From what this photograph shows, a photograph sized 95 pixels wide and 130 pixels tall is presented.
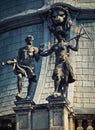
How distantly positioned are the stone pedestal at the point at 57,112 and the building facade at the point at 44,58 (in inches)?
109

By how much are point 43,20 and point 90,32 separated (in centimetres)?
263

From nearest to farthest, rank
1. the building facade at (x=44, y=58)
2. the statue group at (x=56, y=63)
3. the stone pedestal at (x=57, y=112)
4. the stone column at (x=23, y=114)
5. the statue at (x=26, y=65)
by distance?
the stone pedestal at (x=57, y=112) → the stone column at (x=23, y=114) → the statue group at (x=56, y=63) → the statue at (x=26, y=65) → the building facade at (x=44, y=58)

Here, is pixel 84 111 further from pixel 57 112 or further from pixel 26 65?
pixel 26 65

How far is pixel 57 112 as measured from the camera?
111 ft

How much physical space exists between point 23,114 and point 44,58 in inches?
248

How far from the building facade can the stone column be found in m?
2.98

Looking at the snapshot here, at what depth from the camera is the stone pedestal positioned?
33781 millimetres

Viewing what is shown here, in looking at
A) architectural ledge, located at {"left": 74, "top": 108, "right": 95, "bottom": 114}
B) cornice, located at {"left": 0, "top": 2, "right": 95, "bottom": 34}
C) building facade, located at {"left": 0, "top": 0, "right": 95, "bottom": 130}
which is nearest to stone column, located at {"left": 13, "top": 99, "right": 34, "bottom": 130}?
building facade, located at {"left": 0, "top": 0, "right": 95, "bottom": 130}

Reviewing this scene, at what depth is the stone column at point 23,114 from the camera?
34.3 metres

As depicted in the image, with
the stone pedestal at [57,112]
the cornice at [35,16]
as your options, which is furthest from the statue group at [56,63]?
the cornice at [35,16]

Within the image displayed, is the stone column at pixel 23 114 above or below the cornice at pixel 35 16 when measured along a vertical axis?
below

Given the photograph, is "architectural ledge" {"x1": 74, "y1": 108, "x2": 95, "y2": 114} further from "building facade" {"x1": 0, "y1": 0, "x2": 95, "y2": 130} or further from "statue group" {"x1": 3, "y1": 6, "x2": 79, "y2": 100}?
"statue group" {"x1": 3, "y1": 6, "x2": 79, "y2": 100}

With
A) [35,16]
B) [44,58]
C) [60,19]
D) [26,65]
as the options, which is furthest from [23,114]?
[35,16]

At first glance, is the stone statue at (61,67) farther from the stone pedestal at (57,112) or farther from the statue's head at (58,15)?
the statue's head at (58,15)
